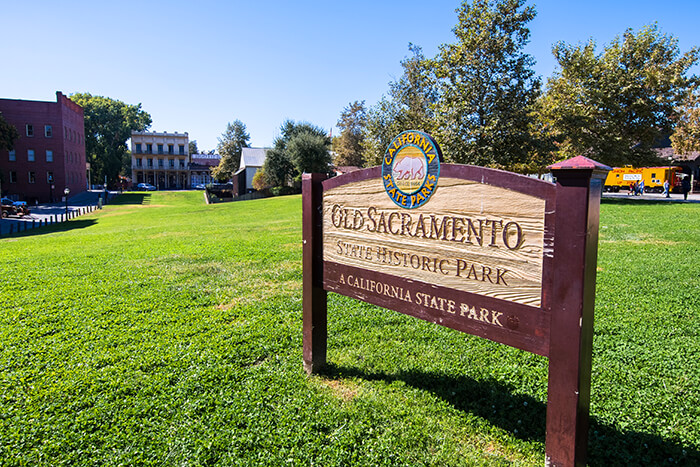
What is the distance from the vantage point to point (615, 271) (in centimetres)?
764

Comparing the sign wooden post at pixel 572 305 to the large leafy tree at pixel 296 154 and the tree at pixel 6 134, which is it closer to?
the large leafy tree at pixel 296 154

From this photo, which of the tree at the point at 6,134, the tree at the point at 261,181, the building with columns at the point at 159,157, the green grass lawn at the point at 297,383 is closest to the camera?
the green grass lawn at the point at 297,383

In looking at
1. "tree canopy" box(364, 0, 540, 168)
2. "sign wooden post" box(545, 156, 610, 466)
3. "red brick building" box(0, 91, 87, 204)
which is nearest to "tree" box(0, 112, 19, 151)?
"red brick building" box(0, 91, 87, 204)

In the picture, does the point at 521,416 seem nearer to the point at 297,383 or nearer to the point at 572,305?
the point at 572,305

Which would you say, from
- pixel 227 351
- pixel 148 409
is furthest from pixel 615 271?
pixel 148 409

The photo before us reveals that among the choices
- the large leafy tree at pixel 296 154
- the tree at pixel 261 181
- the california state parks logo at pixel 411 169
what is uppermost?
the large leafy tree at pixel 296 154

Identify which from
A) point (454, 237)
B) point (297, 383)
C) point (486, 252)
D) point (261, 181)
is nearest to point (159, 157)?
point (261, 181)

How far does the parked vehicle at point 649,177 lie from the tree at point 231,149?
60297 millimetres

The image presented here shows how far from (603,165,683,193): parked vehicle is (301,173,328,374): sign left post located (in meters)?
42.3

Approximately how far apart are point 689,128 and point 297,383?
41.8 metres

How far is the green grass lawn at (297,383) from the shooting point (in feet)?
10.2

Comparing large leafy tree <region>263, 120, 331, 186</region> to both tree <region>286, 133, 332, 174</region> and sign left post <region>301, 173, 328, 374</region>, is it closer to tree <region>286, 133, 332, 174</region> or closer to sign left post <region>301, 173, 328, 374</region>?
tree <region>286, 133, 332, 174</region>

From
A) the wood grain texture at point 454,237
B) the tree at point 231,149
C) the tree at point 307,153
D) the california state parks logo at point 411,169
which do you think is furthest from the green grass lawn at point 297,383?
the tree at point 231,149

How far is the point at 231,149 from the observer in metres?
86.1
